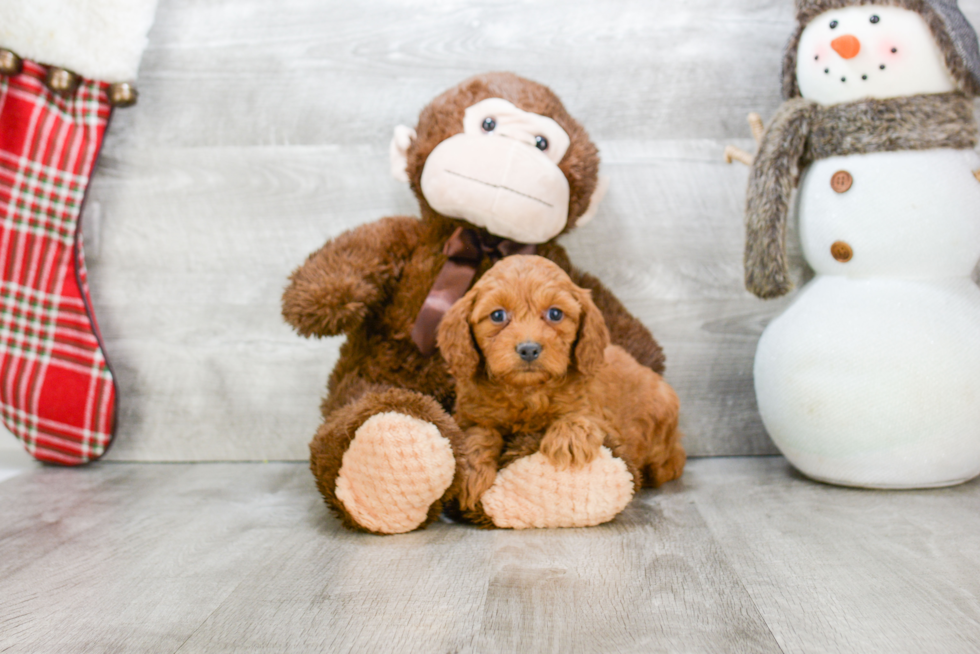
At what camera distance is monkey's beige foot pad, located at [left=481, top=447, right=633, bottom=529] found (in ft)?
2.92

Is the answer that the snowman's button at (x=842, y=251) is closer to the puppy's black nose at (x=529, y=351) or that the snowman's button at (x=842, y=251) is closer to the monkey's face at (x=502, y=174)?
the monkey's face at (x=502, y=174)

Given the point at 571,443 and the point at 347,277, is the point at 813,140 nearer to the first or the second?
the point at 571,443

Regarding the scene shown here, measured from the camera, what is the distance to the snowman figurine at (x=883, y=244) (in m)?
1.00

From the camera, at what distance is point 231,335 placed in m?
1.31

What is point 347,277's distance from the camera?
1008 millimetres

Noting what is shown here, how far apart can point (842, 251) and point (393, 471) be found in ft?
2.33

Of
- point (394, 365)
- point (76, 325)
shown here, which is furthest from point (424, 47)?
point (76, 325)

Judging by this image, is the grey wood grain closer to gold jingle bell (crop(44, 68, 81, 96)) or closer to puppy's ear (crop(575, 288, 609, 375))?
puppy's ear (crop(575, 288, 609, 375))

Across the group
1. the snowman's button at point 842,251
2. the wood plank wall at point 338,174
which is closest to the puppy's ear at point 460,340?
the wood plank wall at point 338,174

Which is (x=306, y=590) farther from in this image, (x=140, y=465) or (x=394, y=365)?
(x=140, y=465)

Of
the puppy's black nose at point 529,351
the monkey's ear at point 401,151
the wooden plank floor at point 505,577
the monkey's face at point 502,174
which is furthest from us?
the monkey's ear at point 401,151

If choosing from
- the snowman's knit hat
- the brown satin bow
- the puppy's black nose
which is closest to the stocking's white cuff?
the brown satin bow

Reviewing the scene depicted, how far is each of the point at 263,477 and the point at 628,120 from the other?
0.86 metres

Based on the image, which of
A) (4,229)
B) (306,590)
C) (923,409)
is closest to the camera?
(306,590)
